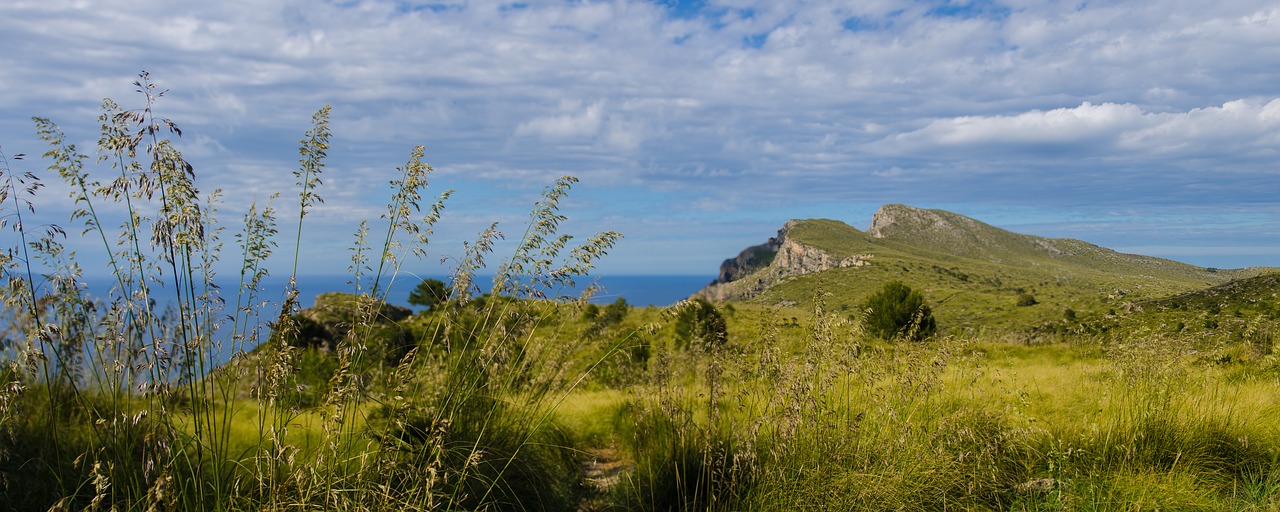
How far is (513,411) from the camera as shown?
4703mm

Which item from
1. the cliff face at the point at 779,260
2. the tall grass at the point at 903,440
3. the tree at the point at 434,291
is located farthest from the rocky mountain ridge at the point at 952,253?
the tree at the point at 434,291

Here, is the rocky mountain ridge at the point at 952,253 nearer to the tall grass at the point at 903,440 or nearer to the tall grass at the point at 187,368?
the tall grass at the point at 903,440

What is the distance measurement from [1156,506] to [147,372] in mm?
5512

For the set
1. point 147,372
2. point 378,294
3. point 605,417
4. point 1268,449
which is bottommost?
point 605,417

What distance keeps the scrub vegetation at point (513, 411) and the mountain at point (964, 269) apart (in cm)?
2387

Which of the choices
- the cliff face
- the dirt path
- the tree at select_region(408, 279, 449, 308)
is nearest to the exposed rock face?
the cliff face

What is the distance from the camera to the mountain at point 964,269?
56.9 meters

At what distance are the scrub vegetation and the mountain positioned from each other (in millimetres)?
23867

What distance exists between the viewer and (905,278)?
75.6m

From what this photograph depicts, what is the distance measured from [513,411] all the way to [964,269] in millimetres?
96122

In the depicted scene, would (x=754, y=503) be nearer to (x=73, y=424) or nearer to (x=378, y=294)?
(x=378, y=294)

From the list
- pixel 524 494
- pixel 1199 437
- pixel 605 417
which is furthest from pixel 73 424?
pixel 1199 437

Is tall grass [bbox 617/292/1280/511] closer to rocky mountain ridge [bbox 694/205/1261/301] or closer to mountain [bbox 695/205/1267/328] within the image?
mountain [bbox 695/205/1267/328]

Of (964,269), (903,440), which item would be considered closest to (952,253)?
(964,269)
